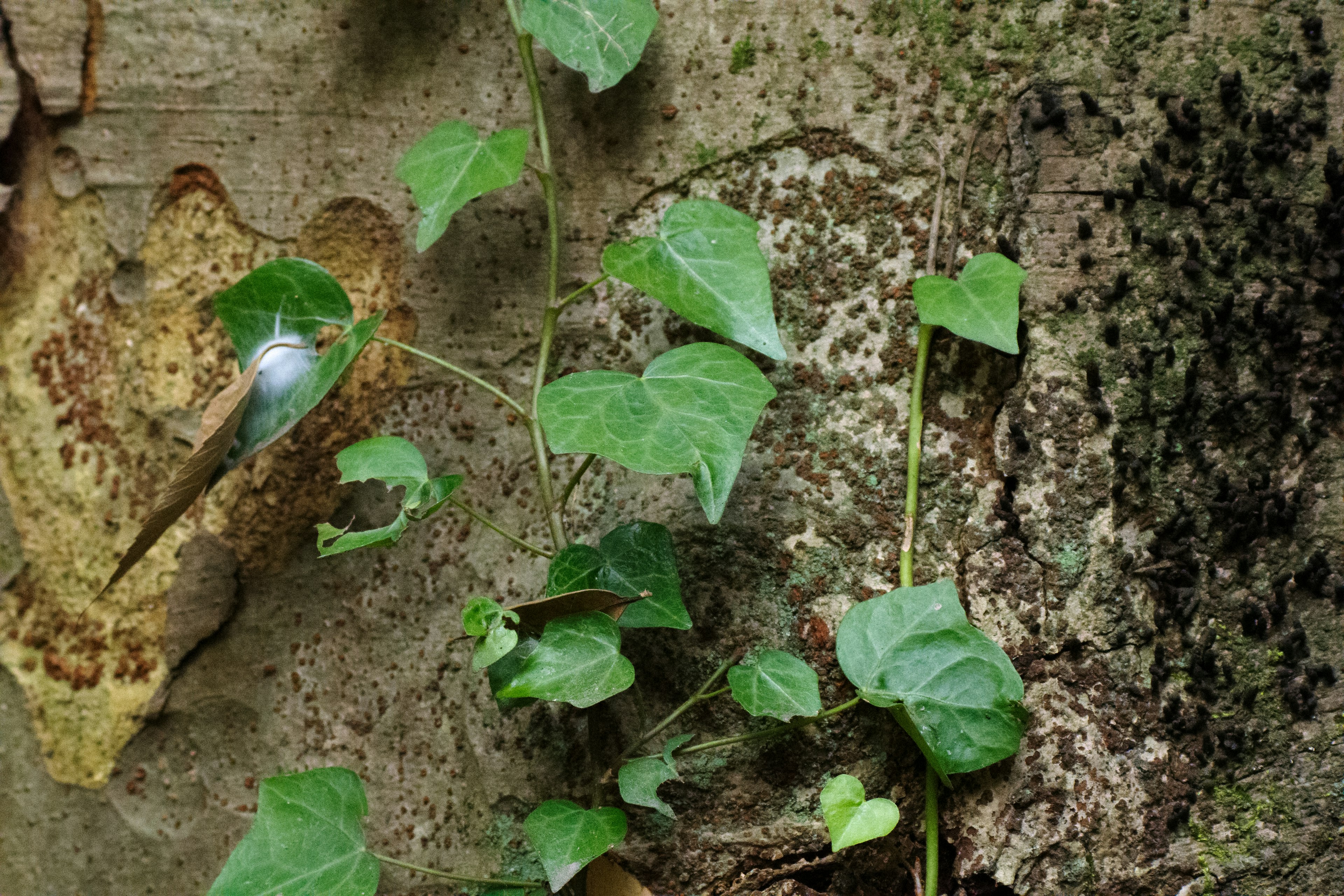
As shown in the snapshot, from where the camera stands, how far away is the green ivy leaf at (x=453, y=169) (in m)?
1.08

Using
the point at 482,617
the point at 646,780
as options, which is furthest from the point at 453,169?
the point at 646,780

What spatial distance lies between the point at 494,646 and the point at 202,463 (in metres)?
0.45

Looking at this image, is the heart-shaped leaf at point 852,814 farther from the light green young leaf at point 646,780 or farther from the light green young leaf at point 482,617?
the light green young leaf at point 482,617

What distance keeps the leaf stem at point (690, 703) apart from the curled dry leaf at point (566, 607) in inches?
5.5

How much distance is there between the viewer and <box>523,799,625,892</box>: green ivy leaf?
92cm

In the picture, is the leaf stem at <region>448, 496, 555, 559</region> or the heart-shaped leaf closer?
the heart-shaped leaf

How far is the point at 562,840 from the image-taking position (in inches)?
37.2

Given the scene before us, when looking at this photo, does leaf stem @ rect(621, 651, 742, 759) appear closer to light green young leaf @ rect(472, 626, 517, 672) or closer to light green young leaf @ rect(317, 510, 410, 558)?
light green young leaf @ rect(472, 626, 517, 672)

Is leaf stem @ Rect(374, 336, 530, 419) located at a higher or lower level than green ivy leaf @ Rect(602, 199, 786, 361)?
lower

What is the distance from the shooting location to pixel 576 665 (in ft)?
3.10

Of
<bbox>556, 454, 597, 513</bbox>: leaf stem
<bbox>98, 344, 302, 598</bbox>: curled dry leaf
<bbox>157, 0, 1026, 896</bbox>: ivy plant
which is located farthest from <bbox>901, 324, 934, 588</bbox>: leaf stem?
<bbox>98, 344, 302, 598</bbox>: curled dry leaf

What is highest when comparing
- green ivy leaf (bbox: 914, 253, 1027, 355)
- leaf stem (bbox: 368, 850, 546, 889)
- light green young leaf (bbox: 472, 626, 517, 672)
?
green ivy leaf (bbox: 914, 253, 1027, 355)

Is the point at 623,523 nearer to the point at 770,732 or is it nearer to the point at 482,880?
the point at 770,732

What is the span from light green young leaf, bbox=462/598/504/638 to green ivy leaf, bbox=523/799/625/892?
0.75ft
